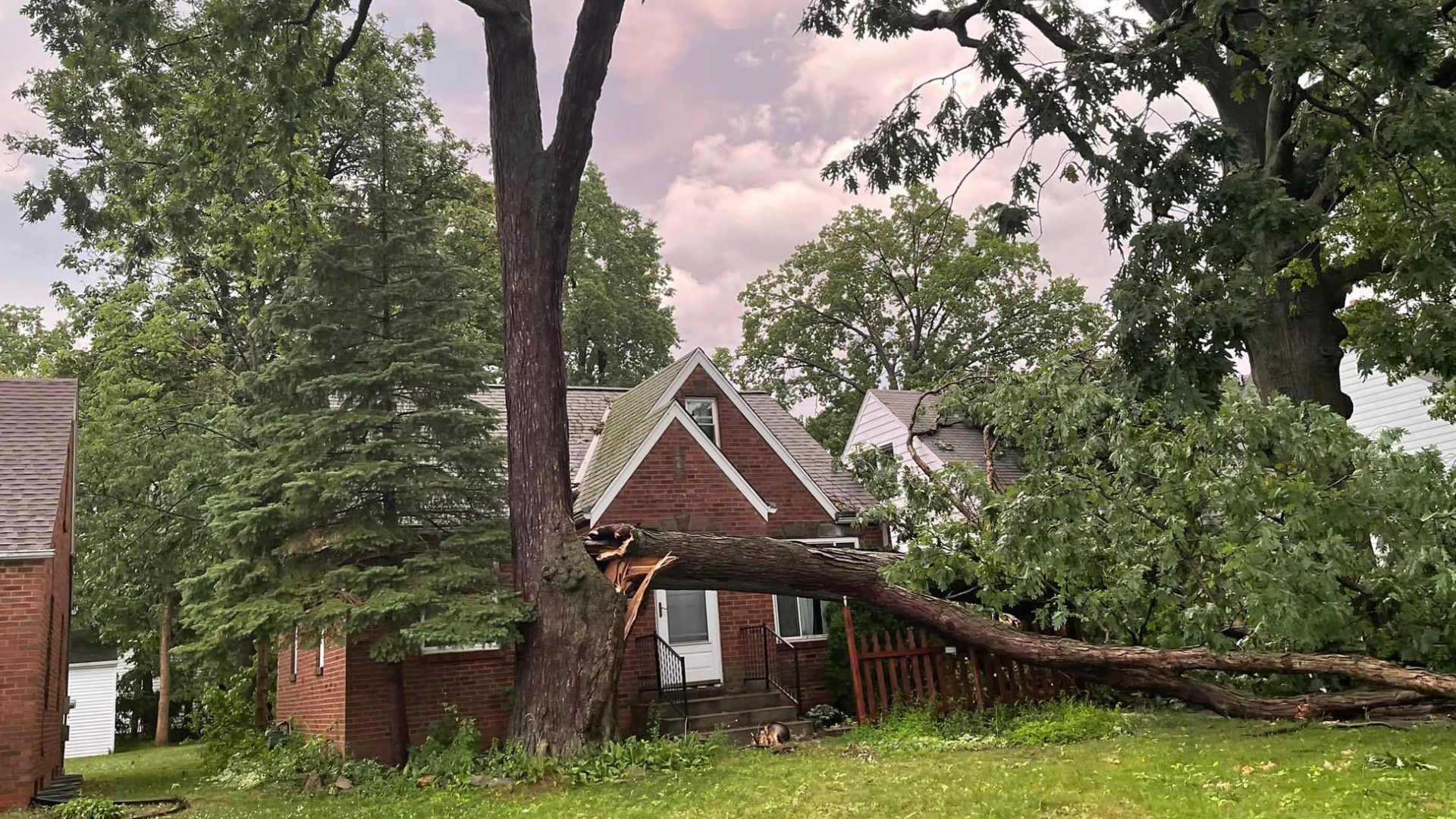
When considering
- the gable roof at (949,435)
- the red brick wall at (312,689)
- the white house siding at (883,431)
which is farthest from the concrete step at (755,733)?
the white house siding at (883,431)

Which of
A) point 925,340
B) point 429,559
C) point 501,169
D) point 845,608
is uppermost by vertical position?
point 925,340

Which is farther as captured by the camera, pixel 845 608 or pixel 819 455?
pixel 819 455

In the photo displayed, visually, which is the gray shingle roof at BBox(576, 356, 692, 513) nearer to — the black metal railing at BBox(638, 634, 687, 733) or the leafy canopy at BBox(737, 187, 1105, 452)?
the black metal railing at BBox(638, 634, 687, 733)

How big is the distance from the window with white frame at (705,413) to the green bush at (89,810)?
33.7 ft

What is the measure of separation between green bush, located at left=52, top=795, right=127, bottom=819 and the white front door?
7.48 meters

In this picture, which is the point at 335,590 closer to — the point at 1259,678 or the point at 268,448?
the point at 268,448

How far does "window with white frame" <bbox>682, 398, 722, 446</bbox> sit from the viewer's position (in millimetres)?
17344

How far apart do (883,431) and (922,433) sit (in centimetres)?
215

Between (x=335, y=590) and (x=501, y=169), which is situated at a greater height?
(x=501, y=169)

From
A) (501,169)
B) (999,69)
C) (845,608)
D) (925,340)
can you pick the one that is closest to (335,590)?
(501,169)

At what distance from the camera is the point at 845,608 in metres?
13.1

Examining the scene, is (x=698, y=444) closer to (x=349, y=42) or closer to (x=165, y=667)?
(x=349, y=42)

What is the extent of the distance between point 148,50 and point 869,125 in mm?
9106

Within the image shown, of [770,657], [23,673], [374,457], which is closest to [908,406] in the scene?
[770,657]
